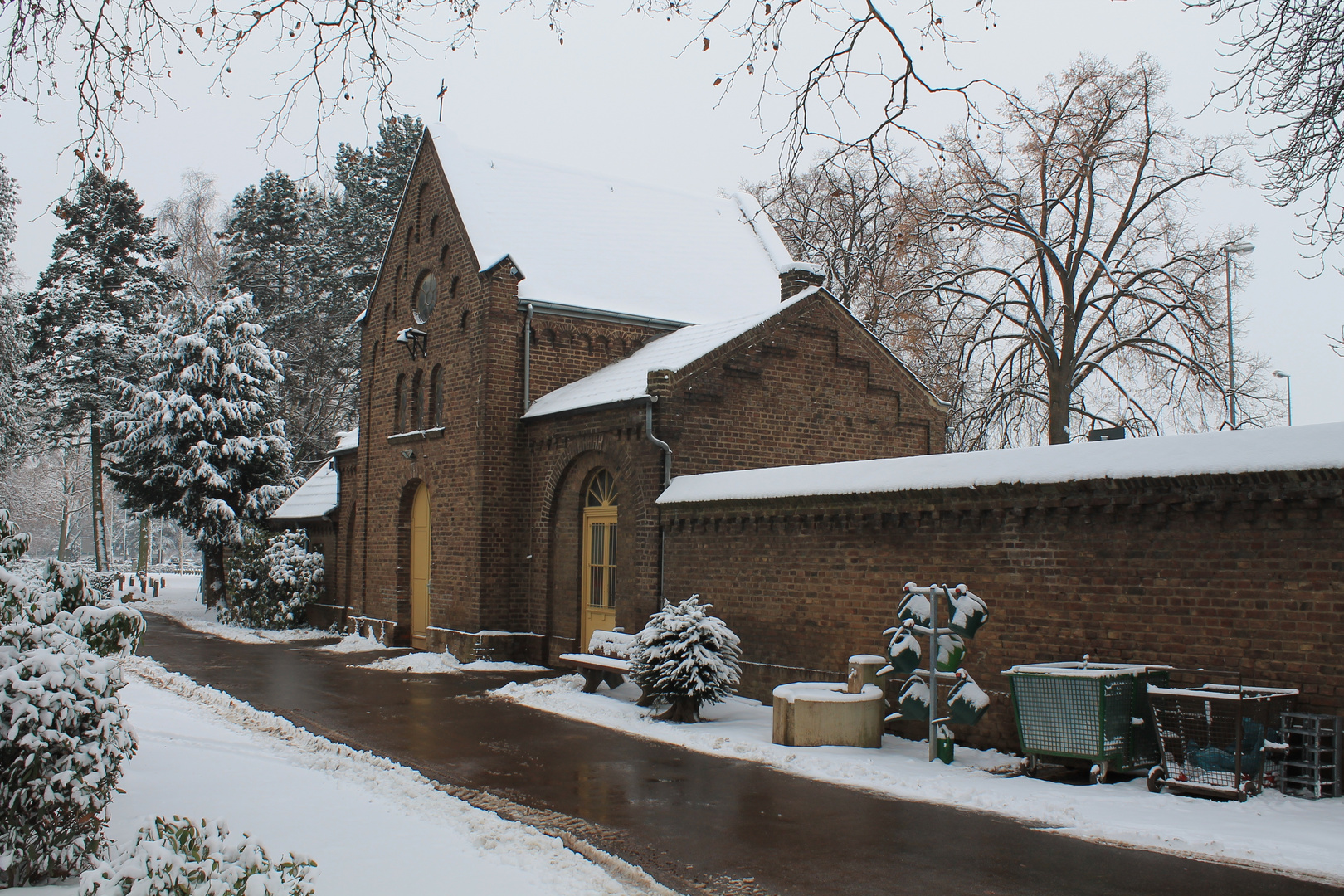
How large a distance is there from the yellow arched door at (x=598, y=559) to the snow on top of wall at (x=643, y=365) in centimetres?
142

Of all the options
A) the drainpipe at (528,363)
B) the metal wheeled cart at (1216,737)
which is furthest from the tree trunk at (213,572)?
the metal wheeled cart at (1216,737)

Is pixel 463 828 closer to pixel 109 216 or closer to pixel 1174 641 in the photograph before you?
pixel 1174 641

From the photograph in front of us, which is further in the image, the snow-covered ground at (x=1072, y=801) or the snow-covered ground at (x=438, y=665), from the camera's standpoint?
the snow-covered ground at (x=438, y=665)

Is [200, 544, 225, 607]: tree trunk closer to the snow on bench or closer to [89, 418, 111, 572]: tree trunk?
[89, 418, 111, 572]: tree trunk

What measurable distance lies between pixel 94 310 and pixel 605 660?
31.1 m

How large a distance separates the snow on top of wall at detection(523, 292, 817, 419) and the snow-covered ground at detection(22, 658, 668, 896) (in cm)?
758

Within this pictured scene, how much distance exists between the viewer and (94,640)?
7.12m

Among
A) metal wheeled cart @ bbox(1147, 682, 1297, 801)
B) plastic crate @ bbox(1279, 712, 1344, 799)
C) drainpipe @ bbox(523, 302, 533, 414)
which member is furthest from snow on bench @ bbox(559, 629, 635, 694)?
plastic crate @ bbox(1279, 712, 1344, 799)

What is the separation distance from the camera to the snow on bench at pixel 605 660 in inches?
559

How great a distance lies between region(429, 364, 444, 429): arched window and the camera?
68.4ft

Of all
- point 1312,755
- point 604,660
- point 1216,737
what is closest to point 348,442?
point 604,660

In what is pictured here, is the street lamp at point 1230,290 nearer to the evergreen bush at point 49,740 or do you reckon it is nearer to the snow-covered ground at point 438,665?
the snow-covered ground at point 438,665

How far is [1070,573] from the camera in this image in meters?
9.95

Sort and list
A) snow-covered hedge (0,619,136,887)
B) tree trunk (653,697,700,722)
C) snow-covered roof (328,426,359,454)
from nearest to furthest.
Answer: snow-covered hedge (0,619,136,887)
tree trunk (653,697,700,722)
snow-covered roof (328,426,359,454)
